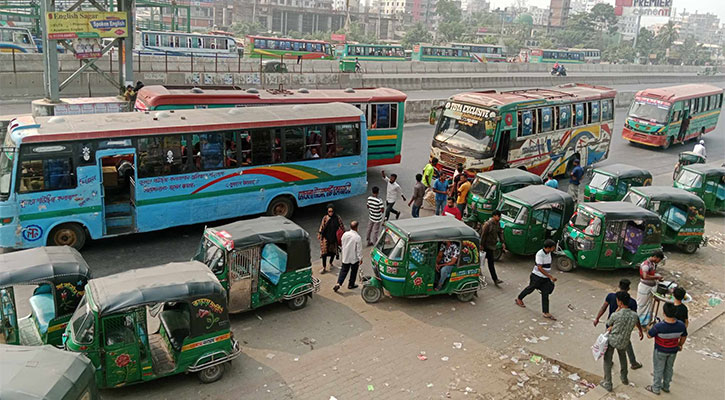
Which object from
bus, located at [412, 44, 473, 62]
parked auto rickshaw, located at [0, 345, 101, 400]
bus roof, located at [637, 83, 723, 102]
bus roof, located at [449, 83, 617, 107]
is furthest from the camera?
bus, located at [412, 44, 473, 62]

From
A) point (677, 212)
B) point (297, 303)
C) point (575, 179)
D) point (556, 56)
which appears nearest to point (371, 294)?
point (297, 303)

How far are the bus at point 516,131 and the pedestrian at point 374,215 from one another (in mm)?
5209

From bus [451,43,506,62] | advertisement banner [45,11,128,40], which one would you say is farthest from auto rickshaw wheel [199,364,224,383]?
bus [451,43,506,62]

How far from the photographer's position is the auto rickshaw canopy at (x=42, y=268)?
854 cm

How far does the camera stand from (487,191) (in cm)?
1573

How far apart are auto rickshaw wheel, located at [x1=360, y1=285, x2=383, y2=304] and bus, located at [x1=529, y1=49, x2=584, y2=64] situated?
2854 inches

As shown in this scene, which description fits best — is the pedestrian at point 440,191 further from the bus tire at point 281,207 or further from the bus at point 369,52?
the bus at point 369,52

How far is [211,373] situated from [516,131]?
13.6 meters

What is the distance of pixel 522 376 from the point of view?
372 inches

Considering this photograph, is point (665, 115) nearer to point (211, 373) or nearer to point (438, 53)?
point (211, 373)

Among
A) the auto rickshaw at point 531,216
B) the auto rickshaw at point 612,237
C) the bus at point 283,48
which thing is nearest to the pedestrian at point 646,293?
the auto rickshaw at point 612,237

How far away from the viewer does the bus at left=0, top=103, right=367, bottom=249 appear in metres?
12.1

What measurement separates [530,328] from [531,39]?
460 ft

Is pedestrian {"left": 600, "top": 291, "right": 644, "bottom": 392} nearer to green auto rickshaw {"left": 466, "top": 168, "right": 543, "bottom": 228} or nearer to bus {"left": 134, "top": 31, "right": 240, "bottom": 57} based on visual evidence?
green auto rickshaw {"left": 466, "top": 168, "right": 543, "bottom": 228}
